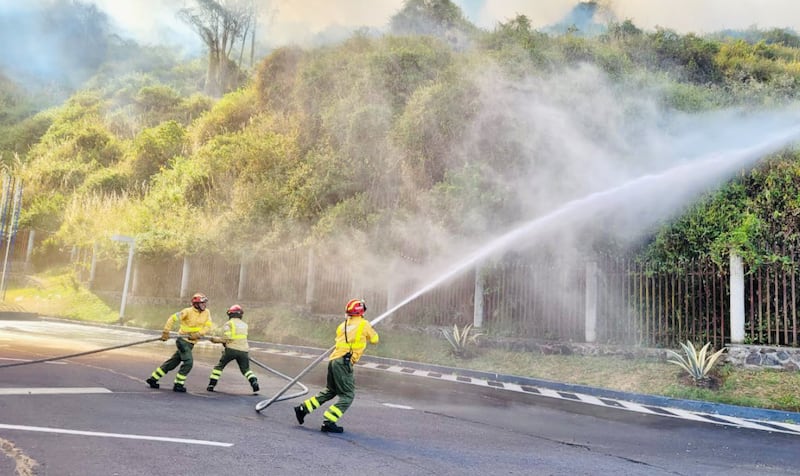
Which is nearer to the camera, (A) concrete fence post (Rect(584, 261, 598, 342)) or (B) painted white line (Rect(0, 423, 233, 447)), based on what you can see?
(B) painted white line (Rect(0, 423, 233, 447))

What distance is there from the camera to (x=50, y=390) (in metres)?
7.17

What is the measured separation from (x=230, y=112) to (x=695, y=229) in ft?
97.6

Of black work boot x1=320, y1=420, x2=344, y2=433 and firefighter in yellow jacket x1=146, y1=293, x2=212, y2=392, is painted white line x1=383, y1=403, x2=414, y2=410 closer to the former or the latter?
black work boot x1=320, y1=420, x2=344, y2=433

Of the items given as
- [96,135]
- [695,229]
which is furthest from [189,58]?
[695,229]

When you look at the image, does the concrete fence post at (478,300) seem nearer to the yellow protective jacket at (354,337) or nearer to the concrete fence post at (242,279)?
the yellow protective jacket at (354,337)

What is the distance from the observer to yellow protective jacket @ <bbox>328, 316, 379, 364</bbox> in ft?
20.2

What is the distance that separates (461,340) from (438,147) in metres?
7.72

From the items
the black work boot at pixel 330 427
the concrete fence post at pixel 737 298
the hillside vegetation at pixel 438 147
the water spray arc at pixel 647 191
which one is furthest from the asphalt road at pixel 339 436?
the hillside vegetation at pixel 438 147

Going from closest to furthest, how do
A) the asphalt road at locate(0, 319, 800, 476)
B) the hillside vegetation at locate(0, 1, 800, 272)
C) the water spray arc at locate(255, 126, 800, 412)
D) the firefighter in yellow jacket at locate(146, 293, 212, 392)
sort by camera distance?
1. the asphalt road at locate(0, 319, 800, 476)
2. the firefighter in yellow jacket at locate(146, 293, 212, 392)
3. the water spray arc at locate(255, 126, 800, 412)
4. the hillside vegetation at locate(0, 1, 800, 272)

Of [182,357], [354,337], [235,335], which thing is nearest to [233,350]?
[235,335]

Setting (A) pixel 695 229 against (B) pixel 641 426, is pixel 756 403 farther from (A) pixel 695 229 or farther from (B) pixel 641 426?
(A) pixel 695 229

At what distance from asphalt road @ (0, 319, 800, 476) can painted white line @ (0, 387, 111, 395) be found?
21 millimetres

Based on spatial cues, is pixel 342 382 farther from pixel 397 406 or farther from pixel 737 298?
pixel 737 298

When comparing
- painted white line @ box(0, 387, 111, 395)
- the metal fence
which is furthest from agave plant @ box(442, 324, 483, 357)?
painted white line @ box(0, 387, 111, 395)
